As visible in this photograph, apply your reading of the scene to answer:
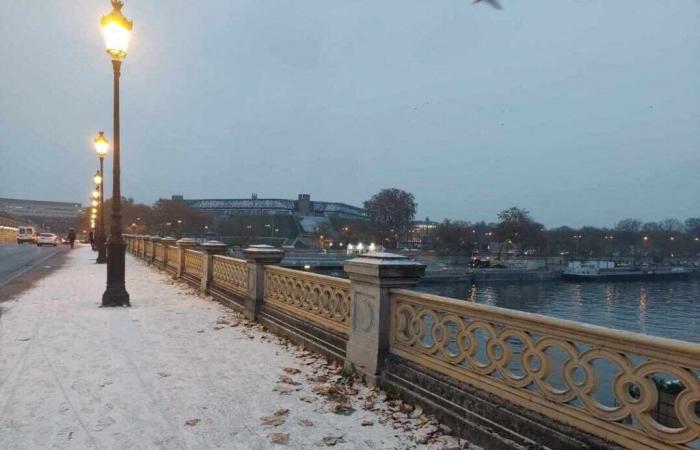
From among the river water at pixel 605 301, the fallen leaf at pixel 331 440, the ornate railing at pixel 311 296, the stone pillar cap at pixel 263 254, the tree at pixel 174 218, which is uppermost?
the tree at pixel 174 218

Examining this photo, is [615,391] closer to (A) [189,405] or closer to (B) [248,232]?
(A) [189,405]

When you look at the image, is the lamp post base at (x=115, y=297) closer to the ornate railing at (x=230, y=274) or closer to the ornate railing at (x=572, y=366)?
the ornate railing at (x=230, y=274)

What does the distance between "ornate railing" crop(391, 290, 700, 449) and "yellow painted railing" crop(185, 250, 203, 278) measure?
10724mm

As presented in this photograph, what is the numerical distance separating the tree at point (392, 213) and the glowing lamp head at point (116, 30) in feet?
374

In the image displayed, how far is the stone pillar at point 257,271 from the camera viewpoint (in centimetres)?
957

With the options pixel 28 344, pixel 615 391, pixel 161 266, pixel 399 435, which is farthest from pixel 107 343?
pixel 161 266

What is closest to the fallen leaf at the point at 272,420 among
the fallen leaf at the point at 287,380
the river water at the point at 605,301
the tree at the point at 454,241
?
the fallen leaf at the point at 287,380

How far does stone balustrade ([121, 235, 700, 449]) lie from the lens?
3037 millimetres

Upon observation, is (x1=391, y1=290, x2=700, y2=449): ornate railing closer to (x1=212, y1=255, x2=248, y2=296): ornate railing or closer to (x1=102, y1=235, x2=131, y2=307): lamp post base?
(x1=212, y1=255, x2=248, y2=296): ornate railing

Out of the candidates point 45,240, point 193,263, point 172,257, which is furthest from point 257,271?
point 45,240

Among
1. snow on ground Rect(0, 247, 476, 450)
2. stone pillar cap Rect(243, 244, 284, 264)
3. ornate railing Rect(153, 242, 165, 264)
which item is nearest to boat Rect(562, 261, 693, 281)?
ornate railing Rect(153, 242, 165, 264)

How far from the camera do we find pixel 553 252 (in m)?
146

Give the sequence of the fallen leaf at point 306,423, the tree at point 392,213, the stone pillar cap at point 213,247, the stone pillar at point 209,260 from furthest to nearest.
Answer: the tree at point 392,213
the stone pillar cap at point 213,247
the stone pillar at point 209,260
the fallen leaf at point 306,423

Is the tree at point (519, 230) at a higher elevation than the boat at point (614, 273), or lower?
higher
